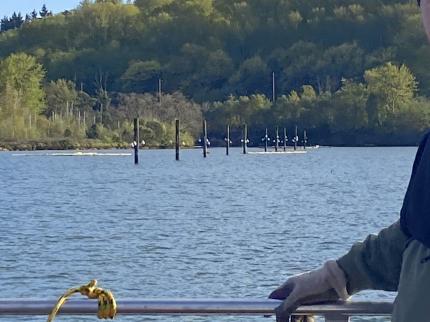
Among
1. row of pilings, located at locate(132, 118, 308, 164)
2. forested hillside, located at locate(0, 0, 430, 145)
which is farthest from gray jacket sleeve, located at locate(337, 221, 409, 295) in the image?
forested hillside, located at locate(0, 0, 430, 145)

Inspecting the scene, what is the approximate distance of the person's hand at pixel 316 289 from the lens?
2.78 meters

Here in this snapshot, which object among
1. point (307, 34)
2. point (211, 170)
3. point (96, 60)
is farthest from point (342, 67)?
point (211, 170)

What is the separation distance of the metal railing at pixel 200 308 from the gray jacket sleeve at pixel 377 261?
5 cm

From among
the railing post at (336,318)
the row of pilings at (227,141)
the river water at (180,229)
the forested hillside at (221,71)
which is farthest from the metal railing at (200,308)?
the forested hillside at (221,71)

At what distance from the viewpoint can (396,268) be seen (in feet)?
8.94

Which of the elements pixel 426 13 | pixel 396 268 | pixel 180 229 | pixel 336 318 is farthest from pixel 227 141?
pixel 426 13

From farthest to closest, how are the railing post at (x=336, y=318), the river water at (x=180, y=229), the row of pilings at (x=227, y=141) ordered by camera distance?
the row of pilings at (x=227, y=141), the river water at (x=180, y=229), the railing post at (x=336, y=318)

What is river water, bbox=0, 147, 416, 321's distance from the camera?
60.9ft

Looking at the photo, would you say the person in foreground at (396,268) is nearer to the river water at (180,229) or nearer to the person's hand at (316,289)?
the person's hand at (316,289)

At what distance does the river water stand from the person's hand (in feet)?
18.9

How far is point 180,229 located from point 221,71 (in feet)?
364

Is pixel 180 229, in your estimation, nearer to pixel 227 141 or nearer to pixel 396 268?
pixel 396 268

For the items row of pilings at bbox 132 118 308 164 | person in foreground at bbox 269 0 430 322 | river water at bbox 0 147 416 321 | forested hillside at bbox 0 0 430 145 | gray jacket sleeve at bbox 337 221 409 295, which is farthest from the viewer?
forested hillside at bbox 0 0 430 145

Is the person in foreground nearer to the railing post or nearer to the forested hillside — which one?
the railing post
